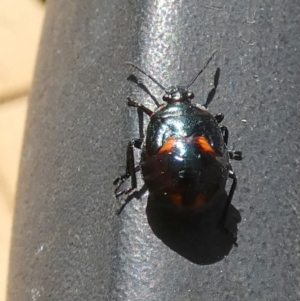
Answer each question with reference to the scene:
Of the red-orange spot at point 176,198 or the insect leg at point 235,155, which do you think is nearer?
the red-orange spot at point 176,198

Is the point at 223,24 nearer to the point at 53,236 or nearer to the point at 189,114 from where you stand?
the point at 189,114

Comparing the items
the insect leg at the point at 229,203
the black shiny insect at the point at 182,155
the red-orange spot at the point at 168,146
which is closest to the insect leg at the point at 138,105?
the black shiny insect at the point at 182,155

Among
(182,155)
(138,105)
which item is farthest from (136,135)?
(182,155)

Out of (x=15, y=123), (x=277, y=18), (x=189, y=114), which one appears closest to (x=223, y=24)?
(x=277, y=18)

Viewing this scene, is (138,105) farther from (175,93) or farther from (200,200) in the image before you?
(200,200)

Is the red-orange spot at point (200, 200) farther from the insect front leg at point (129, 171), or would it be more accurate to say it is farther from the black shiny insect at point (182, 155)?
the insect front leg at point (129, 171)

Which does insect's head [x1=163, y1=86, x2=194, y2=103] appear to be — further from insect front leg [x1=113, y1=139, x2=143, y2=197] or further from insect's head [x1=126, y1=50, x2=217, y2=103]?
insect front leg [x1=113, y1=139, x2=143, y2=197]
